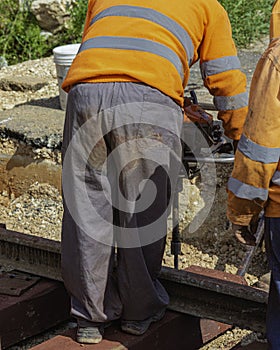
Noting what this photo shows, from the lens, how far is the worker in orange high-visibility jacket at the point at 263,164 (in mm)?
3105

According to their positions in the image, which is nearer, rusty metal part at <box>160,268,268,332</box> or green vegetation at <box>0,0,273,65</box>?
rusty metal part at <box>160,268,268,332</box>

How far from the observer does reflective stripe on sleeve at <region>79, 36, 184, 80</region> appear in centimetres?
379

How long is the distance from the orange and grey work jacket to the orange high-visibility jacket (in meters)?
0.71

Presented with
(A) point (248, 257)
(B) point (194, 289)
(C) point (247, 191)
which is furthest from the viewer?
(A) point (248, 257)

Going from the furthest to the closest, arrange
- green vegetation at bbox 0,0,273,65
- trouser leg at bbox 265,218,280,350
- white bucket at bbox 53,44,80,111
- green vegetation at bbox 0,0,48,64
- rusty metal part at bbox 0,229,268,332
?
1. green vegetation at bbox 0,0,48,64
2. green vegetation at bbox 0,0,273,65
3. white bucket at bbox 53,44,80,111
4. rusty metal part at bbox 0,229,268,332
5. trouser leg at bbox 265,218,280,350

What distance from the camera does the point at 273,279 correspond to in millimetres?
3447

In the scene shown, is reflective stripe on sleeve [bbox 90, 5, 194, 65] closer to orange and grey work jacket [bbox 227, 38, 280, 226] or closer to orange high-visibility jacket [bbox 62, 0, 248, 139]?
orange high-visibility jacket [bbox 62, 0, 248, 139]

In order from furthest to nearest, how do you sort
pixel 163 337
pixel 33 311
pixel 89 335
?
1. pixel 33 311
2. pixel 163 337
3. pixel 89 335

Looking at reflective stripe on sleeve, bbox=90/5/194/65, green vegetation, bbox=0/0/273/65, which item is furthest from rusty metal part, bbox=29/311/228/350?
green vegetation, bbox=0/0/273/65

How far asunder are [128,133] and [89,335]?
113 cm

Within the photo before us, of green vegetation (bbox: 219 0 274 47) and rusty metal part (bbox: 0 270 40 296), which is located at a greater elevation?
green vegetation (bbox: 219 0 274 47)

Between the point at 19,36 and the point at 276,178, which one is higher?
the point at 276,178

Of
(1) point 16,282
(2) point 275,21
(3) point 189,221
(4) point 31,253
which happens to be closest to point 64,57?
(3) point 189,221

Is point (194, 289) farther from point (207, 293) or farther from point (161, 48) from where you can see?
point (161, 48)
